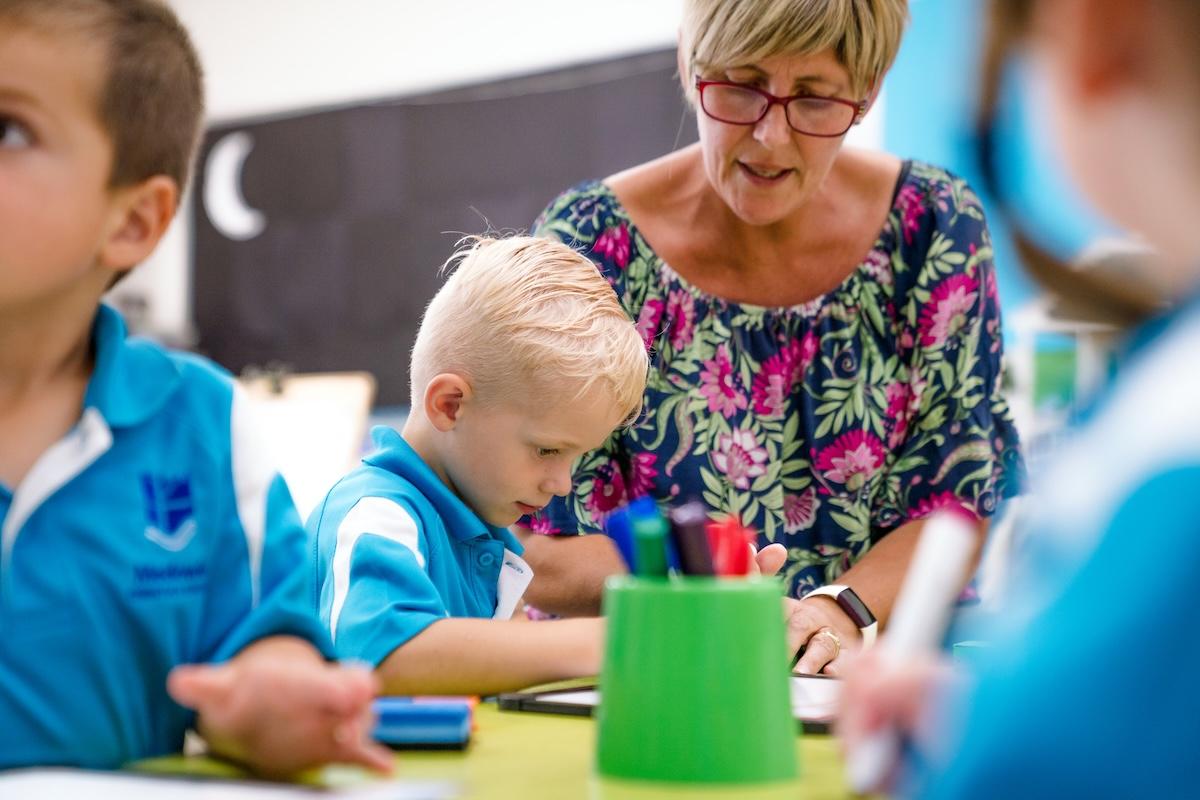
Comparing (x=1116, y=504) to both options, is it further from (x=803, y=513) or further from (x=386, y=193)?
(x=386, y=193)

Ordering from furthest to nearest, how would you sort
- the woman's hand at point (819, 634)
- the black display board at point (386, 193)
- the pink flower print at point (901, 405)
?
1. the black display board at point (386, 193)
2. the pink flower print at point (901, 405)
3. the woman's hand at point (819, 634)

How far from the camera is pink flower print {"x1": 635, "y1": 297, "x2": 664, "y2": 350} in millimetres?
1549

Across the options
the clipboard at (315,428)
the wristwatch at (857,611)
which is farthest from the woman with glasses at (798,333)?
the clipboard at (315,428)

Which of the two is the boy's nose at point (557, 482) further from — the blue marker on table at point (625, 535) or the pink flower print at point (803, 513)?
the blue marker on table at point (625, 535)

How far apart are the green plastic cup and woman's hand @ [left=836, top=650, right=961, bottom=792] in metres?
0.09

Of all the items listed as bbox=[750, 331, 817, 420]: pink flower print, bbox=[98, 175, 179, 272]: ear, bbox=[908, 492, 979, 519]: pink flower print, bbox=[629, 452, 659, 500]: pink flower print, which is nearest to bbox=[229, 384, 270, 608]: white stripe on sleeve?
bbox=[98, 175, 179, 272]: ear

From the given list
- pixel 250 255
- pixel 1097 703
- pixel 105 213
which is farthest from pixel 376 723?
pixel 250 255

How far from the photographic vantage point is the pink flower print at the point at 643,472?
1508 mm

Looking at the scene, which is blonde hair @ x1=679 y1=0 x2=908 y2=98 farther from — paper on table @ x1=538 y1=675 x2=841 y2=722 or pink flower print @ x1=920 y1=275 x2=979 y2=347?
paper on table @ x1=538 y1=675 x2=841 y2=722

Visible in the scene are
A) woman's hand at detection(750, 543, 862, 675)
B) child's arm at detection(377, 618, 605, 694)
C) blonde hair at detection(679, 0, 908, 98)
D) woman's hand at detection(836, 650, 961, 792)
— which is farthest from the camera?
blonde hair at detection(679, 0, 908, 98)

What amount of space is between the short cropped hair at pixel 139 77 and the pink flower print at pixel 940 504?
1.00 metres

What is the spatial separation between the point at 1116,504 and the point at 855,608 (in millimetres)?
949

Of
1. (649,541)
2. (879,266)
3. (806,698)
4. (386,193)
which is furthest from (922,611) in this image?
(386,193)

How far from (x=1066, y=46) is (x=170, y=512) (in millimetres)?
557
